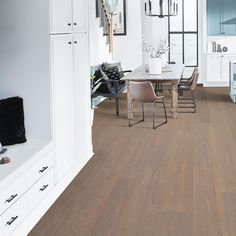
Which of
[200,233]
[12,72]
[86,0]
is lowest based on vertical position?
[200,233]

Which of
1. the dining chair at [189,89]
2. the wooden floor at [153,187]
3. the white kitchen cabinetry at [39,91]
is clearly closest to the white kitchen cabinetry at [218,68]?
the dining chair at [189,89]

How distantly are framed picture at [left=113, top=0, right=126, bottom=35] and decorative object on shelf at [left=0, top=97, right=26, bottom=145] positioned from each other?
27.5 ft

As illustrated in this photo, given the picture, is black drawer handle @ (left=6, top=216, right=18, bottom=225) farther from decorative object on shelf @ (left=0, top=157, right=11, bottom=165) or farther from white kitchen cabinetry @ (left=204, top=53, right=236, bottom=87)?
white kitchen cabinetry @ (left=204, top=53, right=236, bottom=87)

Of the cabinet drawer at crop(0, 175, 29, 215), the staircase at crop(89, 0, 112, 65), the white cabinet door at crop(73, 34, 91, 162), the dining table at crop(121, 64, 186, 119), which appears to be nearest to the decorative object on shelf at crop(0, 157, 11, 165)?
the cabinet drawer at crop(0, 175, 29, 215)

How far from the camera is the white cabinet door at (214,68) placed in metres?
12.5

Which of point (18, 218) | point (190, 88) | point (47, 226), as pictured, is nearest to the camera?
point (18, 218)

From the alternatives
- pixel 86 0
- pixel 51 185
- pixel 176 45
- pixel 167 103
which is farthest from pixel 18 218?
pixel 176 45

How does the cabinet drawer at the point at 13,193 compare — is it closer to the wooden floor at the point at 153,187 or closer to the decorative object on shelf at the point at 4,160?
the decorative object on shelf at the point at 4,160

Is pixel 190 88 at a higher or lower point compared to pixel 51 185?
higher

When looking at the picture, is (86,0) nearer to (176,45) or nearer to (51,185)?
(51,185)

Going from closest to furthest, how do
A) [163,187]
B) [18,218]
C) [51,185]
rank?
1. [18,218]
2. [51,185]
3. [163,187]

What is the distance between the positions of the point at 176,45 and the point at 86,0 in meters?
8.15

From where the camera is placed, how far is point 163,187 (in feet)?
15.5

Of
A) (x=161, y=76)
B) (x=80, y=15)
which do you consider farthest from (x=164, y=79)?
(x=80, y=15)
